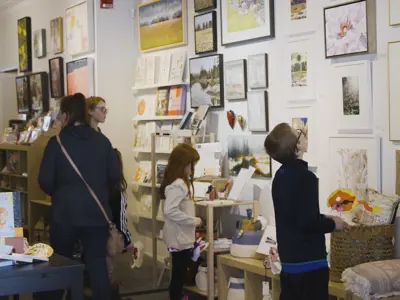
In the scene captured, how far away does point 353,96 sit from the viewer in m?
4.50

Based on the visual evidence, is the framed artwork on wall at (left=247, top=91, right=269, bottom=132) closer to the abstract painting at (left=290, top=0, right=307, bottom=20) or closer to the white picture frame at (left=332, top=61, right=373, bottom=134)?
the abstract painting at (left=290, top=0, right=307, bottom=20)

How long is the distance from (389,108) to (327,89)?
557 millimetres

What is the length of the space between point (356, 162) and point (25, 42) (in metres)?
5.78

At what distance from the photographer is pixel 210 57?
5863mm

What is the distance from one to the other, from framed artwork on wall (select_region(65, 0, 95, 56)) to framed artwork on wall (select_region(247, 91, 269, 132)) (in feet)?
7.83

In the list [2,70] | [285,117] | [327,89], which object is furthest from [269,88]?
[2,70]

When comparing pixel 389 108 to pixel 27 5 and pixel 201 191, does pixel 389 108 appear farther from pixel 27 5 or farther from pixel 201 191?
pixel 27 5

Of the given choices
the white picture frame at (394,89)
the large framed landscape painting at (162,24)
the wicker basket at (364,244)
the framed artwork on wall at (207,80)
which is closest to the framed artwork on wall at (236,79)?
the framed artwork on wall at (207,80)

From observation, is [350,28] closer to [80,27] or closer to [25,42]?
[80,27]

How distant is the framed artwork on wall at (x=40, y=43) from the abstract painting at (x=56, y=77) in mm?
314

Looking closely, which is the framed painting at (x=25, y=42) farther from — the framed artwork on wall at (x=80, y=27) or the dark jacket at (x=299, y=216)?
the dark jacket at (x=299, y=216)

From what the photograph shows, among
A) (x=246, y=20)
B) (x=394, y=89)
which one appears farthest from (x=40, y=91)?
(x=394, y=89)

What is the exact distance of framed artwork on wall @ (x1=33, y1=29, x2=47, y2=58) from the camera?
27.9 feet

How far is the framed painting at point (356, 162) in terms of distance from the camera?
14.3 ft
